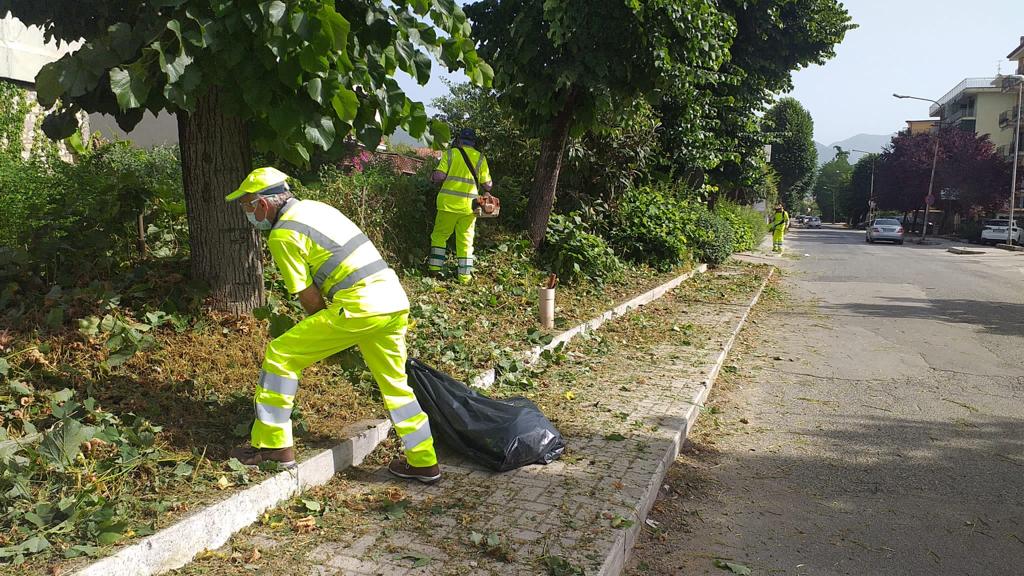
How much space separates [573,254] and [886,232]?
34122 mm

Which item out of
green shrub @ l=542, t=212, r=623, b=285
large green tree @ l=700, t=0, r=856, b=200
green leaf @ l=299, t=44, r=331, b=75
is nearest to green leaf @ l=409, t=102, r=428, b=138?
green leaf @ l=299, t=44, r=331, b=75

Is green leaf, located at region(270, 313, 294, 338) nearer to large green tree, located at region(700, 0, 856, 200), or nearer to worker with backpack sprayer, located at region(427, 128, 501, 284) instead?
worker with backpack sprayer, located at region(427, 128, 501, 284)

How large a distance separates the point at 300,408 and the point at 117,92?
7.02ft

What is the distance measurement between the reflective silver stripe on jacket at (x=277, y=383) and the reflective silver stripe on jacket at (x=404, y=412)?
1.95 ft

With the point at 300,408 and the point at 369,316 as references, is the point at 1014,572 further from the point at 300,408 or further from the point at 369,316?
the point at 300,408

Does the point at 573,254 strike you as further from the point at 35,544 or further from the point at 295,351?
the point at 35,544

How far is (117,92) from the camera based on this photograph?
3965mm

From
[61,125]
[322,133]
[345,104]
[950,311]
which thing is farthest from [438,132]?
[950,311]

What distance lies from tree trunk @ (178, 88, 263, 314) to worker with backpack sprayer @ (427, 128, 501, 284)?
134 inches

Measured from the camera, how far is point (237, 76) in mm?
4398

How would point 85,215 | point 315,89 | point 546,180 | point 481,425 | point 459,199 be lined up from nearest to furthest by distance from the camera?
point 315,89 → point 481,425 → point 85,215 → point 459,199 → point 546,180

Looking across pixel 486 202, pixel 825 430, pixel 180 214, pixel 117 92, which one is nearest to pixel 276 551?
pixel 117 92

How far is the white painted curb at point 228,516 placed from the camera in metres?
2.91

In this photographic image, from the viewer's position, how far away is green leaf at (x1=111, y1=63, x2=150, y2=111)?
3968 millimetres
